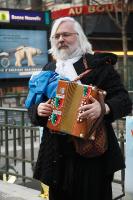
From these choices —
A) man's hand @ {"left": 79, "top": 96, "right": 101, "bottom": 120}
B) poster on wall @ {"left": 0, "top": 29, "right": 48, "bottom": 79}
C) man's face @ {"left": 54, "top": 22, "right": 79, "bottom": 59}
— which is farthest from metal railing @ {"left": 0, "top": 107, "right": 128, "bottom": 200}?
poster on wall @ {"left": 0, "top": 29, "right": 48, "bottom": 79}

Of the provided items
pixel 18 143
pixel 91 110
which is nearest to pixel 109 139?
pixel 91 110

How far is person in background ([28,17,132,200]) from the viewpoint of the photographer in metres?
3.12

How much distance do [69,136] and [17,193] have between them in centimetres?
293

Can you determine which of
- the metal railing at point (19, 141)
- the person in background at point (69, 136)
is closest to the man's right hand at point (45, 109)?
the person in background at point (69, 136)

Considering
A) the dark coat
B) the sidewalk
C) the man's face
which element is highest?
the man's face

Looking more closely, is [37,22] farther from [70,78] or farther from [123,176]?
[70,78]

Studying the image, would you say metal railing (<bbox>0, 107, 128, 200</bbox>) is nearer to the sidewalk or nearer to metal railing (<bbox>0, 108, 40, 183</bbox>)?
metal railing (<bbox>0, 108, 40, 183</bbox>)

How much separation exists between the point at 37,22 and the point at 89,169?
9664 mm

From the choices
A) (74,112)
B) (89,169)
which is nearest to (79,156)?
(89,169)

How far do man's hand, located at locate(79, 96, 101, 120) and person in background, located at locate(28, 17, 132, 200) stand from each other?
0.16 metres

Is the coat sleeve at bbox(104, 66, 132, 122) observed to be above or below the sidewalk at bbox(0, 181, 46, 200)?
above

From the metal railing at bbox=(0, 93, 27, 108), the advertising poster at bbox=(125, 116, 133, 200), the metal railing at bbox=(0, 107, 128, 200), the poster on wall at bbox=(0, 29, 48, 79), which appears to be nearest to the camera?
the advertising poster at bbox=(125, 116, 133, 200)

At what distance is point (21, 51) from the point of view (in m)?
12.6

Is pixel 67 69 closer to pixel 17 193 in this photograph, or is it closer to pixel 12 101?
pixel 17 193
